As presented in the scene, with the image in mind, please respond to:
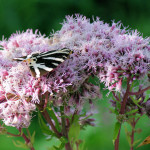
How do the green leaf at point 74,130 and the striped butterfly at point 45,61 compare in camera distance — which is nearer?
the striped butterfly at point 45,61

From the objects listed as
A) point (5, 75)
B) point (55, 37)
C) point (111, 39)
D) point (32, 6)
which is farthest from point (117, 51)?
point (32, 6)

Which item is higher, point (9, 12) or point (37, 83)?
point (9, 12)

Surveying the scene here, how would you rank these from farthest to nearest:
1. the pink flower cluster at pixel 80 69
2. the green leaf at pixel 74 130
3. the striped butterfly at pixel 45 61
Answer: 1. the green leaf at pixel 74 130
2. the pink flower cluster at pixel 80 69
3. the striped butterfly at pixel 45 61

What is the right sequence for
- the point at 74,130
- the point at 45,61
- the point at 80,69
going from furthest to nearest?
the point at 74,130, the point at 80,69, the point at 45,61

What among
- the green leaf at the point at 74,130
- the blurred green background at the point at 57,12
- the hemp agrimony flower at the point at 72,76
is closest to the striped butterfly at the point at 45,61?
the hemp agrimony flower at the point at 72,76

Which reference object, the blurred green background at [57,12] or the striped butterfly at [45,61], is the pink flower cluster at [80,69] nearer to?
the striped butterfly at [45,61]

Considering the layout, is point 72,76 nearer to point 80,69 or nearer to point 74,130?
point 80,69

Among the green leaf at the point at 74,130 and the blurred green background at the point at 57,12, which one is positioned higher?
the blurred green background at the point at 57,12

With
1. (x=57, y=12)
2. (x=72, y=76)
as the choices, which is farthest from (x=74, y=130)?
(x=57, y=12)

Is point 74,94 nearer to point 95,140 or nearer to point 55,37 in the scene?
point 55,37
